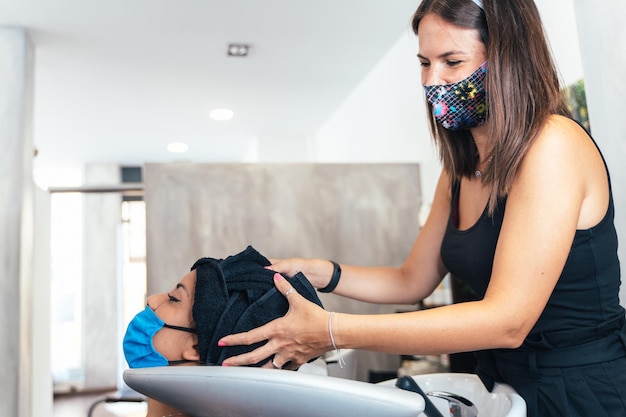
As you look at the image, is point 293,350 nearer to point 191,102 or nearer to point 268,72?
point 268,72

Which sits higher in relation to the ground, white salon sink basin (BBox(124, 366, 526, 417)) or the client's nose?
the client's nose

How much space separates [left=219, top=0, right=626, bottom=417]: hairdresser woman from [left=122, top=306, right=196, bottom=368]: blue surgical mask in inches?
6.1

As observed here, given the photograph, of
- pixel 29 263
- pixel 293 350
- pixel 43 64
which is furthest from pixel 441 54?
pixel 43 64

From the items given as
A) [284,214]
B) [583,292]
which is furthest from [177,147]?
[583,292]

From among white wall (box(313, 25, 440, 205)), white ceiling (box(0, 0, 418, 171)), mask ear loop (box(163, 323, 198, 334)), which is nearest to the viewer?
mask ear loop (box(163, 323, 198, 334))

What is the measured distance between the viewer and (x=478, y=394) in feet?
3.39

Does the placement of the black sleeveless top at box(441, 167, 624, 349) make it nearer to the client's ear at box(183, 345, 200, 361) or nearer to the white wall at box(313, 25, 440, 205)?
the client's ear at box(183, 345, 200, 361)

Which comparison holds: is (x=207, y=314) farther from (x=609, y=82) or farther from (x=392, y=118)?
(x=392, y=118)

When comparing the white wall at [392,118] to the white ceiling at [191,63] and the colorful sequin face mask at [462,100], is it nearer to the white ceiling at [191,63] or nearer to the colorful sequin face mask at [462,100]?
the white ceiling at [191,63]

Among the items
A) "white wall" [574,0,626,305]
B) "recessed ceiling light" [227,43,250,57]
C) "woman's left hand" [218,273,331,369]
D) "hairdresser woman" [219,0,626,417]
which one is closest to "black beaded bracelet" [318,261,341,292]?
"hairdresser woman" [219,0,626,417]

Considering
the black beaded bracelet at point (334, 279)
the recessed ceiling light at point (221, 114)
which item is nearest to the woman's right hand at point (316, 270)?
the black beaded bracelet at point (334, 279)

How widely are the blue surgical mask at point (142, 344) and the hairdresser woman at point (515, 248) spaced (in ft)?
0.51

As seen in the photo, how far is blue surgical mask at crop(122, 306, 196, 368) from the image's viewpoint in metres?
0.91

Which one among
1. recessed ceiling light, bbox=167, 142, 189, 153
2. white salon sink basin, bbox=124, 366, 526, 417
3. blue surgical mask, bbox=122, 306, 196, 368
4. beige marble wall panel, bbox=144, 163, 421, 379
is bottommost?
white salon sink basin, bbox=124, 366, 526, 417
